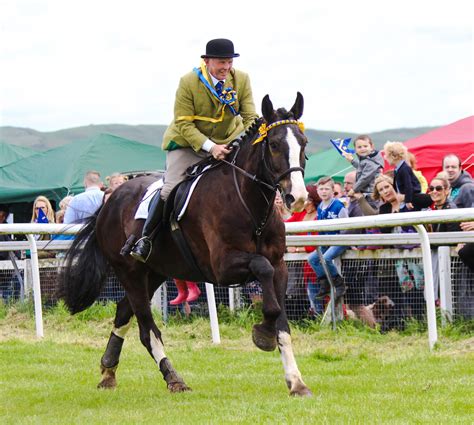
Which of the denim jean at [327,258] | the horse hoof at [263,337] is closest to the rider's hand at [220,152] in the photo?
the horse hoof at [263,337]

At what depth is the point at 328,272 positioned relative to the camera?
1068 cm

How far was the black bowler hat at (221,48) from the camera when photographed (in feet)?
27.5

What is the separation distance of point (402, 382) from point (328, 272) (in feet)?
9.85

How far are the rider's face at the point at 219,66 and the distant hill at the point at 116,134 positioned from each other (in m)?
46.7

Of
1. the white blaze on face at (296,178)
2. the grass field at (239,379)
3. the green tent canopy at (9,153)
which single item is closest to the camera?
the grass field at (239,379)

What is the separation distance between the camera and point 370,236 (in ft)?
33.3

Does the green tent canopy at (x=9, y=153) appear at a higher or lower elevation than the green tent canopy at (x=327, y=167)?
higher

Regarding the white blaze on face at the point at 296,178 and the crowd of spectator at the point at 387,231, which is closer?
the white blaze on face at the point at 296,178

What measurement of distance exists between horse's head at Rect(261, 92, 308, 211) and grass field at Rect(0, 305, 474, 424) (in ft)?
4.88

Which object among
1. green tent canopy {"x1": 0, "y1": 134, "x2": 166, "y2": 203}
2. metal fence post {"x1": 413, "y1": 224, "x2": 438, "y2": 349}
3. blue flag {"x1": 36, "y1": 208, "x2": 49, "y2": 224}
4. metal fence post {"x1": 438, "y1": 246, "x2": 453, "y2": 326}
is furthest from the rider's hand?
green tent canopy {"x1": 0, "y1": 134, "x2": 166, "y2": 203}

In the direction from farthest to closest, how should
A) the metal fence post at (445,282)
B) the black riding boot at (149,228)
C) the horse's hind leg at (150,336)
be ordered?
the metal fence post at (445,282)
the black riding boot at (149,228)
the horse's hind leg at (150,336)

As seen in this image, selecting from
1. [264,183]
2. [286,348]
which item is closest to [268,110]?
[264,183]

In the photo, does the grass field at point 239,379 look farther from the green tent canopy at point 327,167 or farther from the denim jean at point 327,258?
the green tent canopy at point 327,167

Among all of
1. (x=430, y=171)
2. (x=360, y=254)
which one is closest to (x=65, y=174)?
(x=430, y=171)
